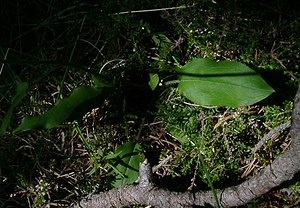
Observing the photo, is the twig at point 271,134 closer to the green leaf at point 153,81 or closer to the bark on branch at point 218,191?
the bark on branch at point 218,191

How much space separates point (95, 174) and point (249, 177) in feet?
1.71

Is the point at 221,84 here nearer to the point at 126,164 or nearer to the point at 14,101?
the point at 126,164

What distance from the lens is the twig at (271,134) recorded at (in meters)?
1.46

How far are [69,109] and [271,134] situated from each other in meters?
0.63

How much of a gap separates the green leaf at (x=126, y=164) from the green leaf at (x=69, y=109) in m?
0.21

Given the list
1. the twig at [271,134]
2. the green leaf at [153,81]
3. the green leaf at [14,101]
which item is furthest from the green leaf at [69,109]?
the twig at [271,134]

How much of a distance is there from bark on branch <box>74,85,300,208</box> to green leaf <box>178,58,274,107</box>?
12 centimetres

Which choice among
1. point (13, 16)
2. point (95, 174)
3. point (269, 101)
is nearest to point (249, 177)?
point (269, 101)

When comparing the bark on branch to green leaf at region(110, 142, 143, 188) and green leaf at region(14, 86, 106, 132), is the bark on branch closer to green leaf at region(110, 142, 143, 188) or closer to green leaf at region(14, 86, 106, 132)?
green leaf at region(110, 142, 143, 188)

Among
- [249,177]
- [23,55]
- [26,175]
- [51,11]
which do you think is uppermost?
[51,11]

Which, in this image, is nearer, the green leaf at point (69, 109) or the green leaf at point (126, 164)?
the green leaf at point (69, 109)

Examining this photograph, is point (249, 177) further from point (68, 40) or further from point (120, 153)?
point (68, 40)

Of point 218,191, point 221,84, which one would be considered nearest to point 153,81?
point 221,84

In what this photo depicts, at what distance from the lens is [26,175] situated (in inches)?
66.3
